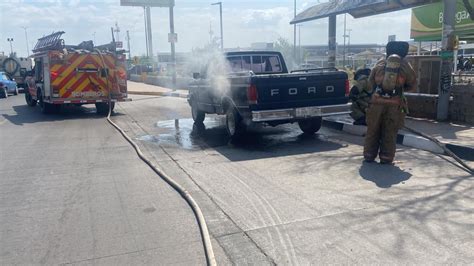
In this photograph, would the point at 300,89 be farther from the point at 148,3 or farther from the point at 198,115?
the point at 148,3

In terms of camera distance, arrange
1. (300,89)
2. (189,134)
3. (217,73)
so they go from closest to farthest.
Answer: (300,89) → (217,73) → (189,134)

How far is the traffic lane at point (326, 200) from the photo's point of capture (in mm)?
3854

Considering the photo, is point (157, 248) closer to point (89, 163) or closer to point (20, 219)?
point (20, 219)

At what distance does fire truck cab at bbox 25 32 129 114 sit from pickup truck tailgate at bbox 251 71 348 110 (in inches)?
317

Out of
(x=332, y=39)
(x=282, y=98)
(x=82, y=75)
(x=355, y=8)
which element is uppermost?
(x=355, y=8)

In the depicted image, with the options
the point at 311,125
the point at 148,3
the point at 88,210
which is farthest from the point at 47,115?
the point at 148,3

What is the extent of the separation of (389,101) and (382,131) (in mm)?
485

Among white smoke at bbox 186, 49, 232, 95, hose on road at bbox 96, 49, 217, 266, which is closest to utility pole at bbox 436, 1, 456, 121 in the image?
white smoke at bbox 186, 49, 232, 95

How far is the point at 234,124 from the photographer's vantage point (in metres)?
8.98

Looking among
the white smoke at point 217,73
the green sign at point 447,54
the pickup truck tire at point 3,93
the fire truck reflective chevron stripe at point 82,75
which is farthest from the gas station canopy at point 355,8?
the pickup truck tire at point 3,93

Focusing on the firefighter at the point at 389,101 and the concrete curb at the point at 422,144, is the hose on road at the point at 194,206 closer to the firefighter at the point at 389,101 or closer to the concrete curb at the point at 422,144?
the firefighter at the point at 389,101

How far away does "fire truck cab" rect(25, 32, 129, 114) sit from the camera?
46.1 ft

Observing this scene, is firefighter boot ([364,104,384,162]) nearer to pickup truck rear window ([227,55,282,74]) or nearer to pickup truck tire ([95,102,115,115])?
pickup truck rear window ([227,55,282,74])

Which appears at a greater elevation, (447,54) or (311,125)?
(447,54)
